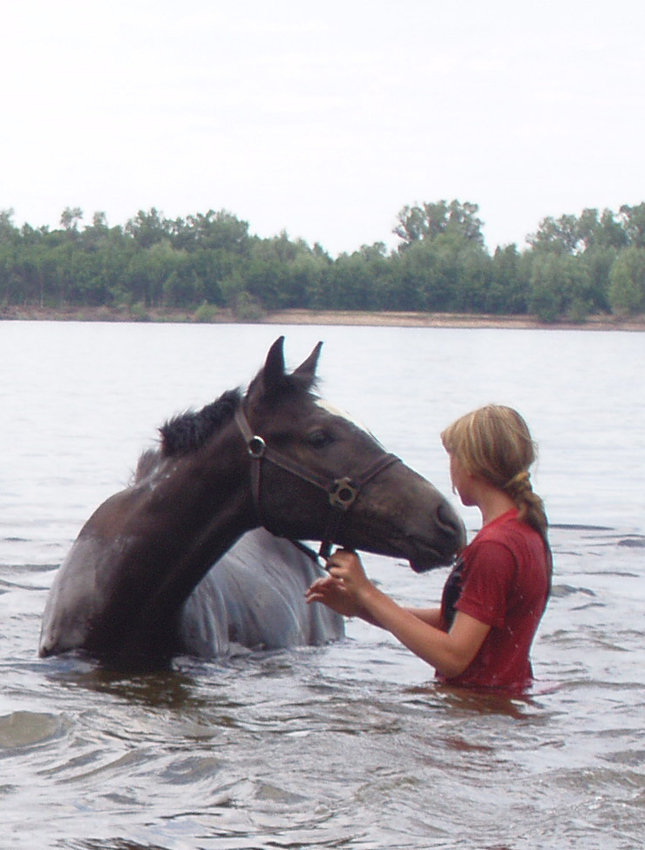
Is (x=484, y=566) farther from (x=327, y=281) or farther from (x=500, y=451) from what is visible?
(x=327, y=281)

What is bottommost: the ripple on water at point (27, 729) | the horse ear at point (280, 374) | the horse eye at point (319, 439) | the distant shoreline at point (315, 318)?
the ripple on water at point (27, 729)

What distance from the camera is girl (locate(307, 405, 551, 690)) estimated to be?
17.3ft

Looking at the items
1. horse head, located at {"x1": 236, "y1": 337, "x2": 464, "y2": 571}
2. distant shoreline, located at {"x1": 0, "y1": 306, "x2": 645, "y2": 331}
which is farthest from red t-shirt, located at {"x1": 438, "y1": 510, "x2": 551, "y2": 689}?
distant shoreline, located at {"x1": 0, "y1": 306, "x2": 645, "y2": 331}

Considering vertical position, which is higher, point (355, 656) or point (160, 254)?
point (160, 254)

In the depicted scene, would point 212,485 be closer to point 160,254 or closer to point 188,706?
point 188,706

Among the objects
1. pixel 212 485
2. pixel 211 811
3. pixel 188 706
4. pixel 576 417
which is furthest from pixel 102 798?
pixel 576 417

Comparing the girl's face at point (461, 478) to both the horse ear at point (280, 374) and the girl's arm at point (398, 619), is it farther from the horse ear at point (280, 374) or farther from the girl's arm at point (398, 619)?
the horse ear at point (280, 374)

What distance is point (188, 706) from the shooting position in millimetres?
5809

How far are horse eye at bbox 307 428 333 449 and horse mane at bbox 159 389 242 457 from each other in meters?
0.45

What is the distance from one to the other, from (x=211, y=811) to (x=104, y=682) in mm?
1861

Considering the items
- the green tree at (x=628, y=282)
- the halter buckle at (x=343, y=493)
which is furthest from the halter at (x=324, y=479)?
the green tree at (x=628, y=282)

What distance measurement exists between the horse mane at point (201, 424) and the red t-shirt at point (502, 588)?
1245 millimetres

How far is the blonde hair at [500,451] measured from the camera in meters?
5.26

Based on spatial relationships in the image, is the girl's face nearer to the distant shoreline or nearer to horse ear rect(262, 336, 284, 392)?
horse ear rect(262, 336, 284, 392)
